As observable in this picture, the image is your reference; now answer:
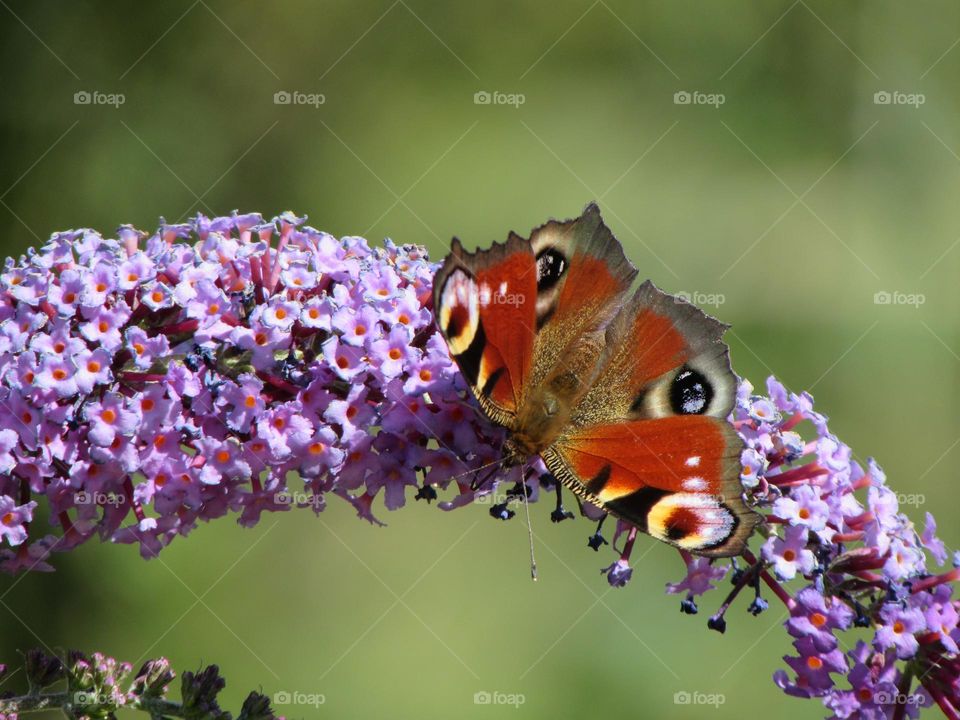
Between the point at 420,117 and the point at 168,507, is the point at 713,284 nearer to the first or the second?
the point at 420,117

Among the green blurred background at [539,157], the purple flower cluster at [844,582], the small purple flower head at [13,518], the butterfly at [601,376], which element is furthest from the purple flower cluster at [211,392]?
the green blurred background at [539,157]

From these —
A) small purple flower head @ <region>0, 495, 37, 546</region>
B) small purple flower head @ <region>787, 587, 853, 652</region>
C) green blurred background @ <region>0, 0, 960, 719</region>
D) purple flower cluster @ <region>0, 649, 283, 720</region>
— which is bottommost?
purple flower cluster @ <region>0, 649, 283, 720</region>

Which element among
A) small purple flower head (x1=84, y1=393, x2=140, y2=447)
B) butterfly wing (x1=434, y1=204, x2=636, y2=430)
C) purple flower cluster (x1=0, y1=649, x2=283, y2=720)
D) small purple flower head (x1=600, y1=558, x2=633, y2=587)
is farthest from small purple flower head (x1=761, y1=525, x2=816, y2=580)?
small purple flower head (x1=84, y1=393, x2=140, y2=447)

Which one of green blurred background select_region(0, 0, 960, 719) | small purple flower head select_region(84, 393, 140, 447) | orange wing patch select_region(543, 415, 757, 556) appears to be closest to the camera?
orange wing patch select_region(543, 415, 757, 556)

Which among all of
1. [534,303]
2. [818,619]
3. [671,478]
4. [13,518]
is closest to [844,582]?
[818,619]

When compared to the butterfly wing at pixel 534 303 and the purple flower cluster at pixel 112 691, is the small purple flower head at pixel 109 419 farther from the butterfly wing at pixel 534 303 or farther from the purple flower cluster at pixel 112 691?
the butterfly wing at pixel 534 303

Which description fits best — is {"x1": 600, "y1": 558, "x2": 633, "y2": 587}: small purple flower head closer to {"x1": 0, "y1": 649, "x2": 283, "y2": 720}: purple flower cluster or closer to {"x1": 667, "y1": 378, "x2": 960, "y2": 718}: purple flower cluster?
{"x1": 667, "y1": 378, "x2": 960, "y2": 718}: purple flower cluster
